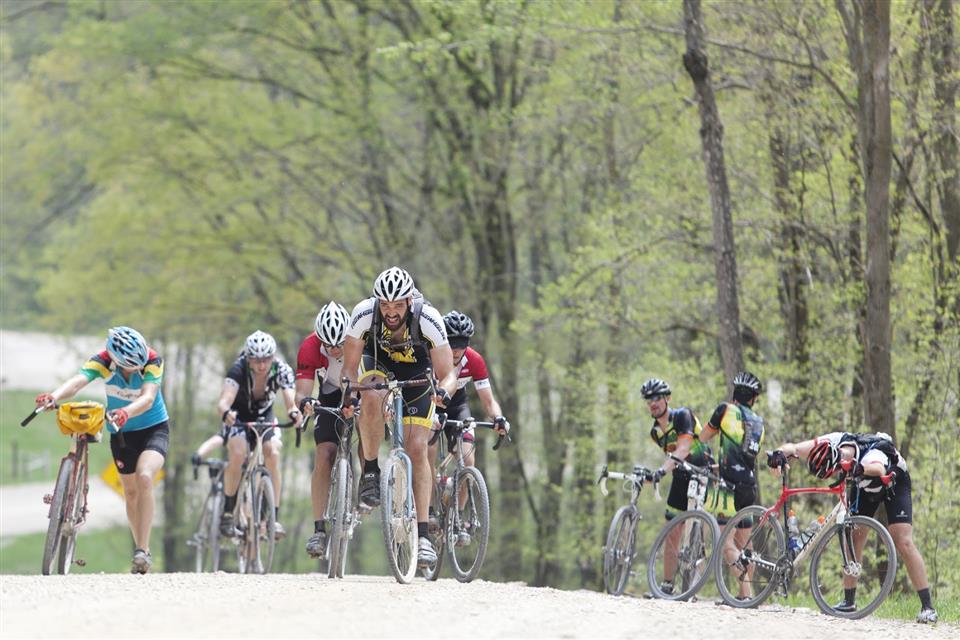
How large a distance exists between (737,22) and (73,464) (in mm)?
12861

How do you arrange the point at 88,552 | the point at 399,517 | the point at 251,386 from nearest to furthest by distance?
the point at 399,517 < the point at 251,386 < the point at 88,552

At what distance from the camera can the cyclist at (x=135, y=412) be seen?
1235cm

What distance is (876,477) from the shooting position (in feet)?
39.8

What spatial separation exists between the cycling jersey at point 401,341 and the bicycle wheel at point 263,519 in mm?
3992

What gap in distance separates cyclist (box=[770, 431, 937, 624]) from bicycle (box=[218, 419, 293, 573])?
16.3 feet

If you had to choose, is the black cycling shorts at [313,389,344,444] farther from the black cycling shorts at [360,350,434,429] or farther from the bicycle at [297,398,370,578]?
the black cycling shorts at [360,350,434,429]

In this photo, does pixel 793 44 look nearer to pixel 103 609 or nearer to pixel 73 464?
pixel 73 464

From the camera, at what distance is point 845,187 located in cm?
2144

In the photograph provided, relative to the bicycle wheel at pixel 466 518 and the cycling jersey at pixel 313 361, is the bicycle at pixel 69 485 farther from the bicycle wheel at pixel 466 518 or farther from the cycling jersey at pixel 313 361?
the bicycle wheel at pixel 466 518

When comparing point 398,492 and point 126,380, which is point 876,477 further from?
point 126,380

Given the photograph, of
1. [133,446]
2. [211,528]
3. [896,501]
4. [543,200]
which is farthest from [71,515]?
[543,200]

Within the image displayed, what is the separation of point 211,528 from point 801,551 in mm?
5787

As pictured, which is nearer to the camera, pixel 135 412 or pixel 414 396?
pixel 414 396

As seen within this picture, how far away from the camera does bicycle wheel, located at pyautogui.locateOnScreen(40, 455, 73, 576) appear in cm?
1218
